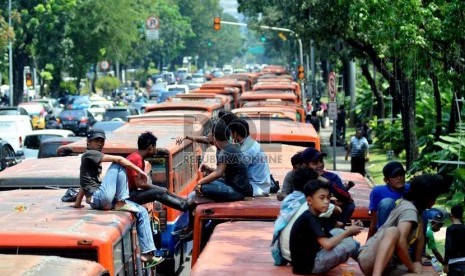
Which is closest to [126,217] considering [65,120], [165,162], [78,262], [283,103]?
[78,262]

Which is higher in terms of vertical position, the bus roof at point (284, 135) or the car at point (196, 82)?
the bus roof at point (284, 135)

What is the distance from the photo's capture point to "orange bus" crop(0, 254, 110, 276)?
7.26 meters

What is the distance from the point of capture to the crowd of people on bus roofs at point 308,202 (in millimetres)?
7527

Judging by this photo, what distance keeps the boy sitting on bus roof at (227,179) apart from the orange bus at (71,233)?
922 mm

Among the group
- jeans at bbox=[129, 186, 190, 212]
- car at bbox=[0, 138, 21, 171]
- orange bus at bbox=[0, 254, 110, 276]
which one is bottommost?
car at bbox=[0, 138, 21, 171]

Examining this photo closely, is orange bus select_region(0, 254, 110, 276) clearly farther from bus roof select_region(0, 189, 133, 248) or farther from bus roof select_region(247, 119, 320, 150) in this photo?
bus roof select_region(247, 119, 320, 150)

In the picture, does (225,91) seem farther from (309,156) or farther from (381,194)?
(381,194)

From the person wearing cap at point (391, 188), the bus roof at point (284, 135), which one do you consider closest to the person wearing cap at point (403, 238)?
the person wearing cap at point (391, 188)

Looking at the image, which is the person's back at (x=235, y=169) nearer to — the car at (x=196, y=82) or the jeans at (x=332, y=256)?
the jeans at (x=332, y=256)

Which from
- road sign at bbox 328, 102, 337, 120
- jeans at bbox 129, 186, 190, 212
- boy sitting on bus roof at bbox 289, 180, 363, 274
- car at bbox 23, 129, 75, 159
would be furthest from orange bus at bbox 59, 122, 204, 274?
car at bbox 23, 129, 75, 159

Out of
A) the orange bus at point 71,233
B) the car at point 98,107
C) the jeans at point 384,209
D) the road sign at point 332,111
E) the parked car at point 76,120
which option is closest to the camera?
the jeans at point 384,209

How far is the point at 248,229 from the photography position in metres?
9.57

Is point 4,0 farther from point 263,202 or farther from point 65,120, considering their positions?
point 263,202

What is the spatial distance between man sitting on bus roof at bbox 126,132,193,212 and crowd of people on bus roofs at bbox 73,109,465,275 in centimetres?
1
